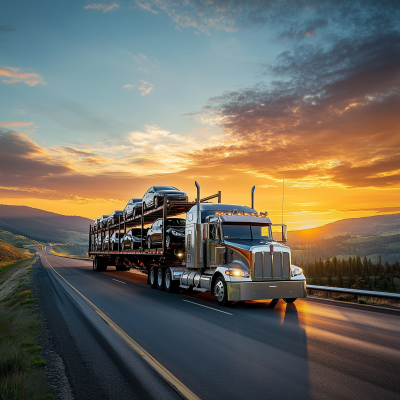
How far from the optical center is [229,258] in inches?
488

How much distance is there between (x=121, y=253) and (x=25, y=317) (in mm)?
15098

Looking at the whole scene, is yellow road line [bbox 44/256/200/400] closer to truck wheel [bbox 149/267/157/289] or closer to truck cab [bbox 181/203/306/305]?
truck cab [bbox 181/203/306/305]

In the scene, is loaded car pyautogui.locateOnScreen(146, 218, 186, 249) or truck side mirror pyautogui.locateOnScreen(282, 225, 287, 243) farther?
loaded car pyautogui.locateOnScreen(146, 218, 186, 249)

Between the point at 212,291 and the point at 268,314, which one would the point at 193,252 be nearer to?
the point at 212,291

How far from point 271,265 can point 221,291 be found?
6.20ft

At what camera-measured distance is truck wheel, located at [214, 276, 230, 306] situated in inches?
463

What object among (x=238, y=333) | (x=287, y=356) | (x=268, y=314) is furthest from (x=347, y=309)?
(x=287, y=356)

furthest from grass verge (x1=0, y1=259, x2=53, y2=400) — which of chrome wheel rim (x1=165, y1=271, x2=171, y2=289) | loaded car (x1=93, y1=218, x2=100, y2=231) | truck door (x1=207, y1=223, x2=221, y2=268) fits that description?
loaded car (x1=93, y1=218, x2=100, y2=231)

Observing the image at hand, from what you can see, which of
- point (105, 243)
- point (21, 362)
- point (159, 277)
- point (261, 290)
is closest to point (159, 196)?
point (159, 277)

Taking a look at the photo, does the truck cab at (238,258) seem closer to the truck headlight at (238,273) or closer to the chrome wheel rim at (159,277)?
the truck headlight at (238,273)

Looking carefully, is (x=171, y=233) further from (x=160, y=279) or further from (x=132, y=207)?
(x=132, y=207)

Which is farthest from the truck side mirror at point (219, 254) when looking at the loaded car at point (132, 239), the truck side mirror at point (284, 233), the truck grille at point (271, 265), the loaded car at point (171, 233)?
the loaded car at point (132, 239)

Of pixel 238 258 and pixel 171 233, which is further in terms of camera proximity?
pixel 171 233

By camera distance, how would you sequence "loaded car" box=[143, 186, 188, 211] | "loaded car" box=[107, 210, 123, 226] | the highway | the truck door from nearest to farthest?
1. the highway
2. the truck door
3. "loaded car" box=[143, 186, 188, 211]
4. "loaded car" box=[107, 210, 123, 226]
